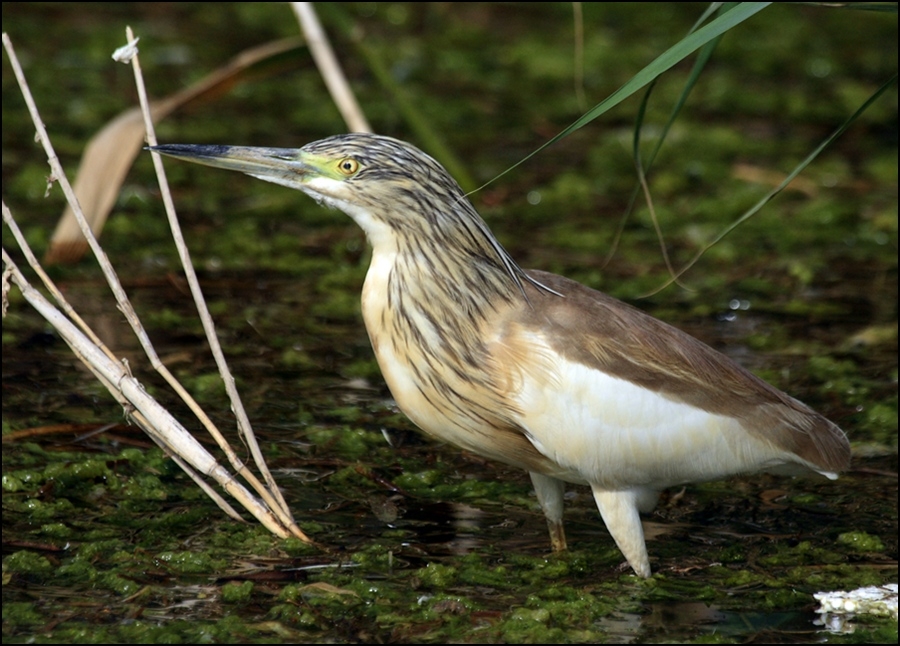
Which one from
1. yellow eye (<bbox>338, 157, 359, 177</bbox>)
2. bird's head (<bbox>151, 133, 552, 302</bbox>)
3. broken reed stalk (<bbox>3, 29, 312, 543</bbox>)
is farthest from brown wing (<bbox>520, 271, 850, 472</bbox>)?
broken reed stalk (<bbox>3, 29, 312, 543</bbox>)

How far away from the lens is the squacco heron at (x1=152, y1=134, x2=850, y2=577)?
10.6ft

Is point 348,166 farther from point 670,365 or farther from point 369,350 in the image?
point 369,350

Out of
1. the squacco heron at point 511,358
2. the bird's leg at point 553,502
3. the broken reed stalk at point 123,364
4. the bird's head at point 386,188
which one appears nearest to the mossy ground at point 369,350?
the bird's leg at point 553,502

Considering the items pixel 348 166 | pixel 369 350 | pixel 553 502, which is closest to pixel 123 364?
pixel 348 166

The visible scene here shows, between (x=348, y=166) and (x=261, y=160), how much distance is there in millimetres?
235

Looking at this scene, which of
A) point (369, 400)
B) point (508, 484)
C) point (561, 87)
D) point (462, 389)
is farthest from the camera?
point (561, 87)

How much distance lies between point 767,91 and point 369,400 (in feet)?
15.3

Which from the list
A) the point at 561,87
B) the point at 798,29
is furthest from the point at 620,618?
the point at 798,29

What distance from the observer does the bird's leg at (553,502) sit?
3635mm

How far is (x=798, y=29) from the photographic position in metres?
9.45

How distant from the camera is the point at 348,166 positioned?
3203mm

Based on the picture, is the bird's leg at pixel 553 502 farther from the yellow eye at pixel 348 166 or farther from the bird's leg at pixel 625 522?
the yellow eye at pixel 348 166

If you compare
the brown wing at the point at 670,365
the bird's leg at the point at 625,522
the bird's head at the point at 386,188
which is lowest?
the bird's leg at the point at 625,522

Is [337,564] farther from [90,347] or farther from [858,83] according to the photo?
[858,83]
